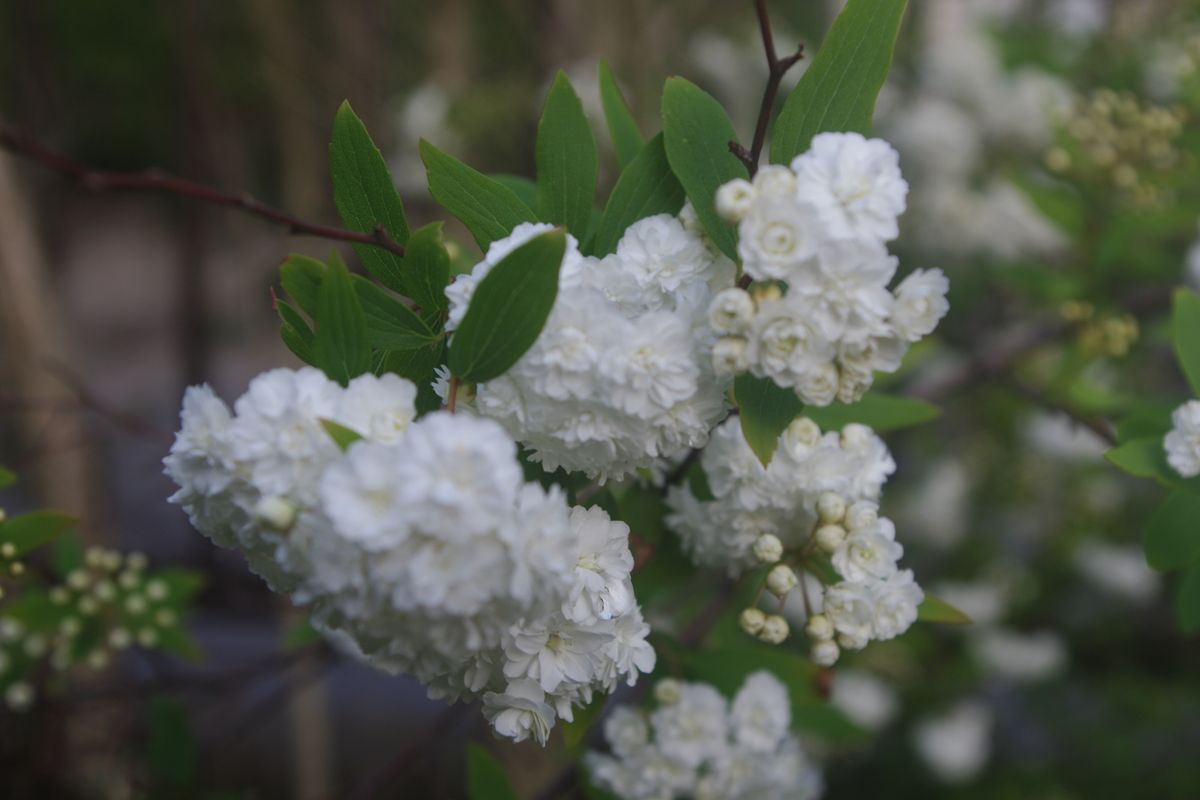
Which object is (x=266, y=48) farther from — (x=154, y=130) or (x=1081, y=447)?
(x=154, y=130)

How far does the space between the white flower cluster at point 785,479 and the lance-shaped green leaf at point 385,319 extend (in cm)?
37

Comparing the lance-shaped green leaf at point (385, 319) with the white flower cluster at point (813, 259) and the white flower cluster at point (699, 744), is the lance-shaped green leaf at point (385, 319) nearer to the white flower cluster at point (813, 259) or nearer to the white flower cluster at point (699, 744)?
the white flower cluster at point (813, 259)

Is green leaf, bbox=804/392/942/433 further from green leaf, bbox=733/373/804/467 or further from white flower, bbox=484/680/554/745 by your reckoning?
white flower, bbox=484/680/554/745

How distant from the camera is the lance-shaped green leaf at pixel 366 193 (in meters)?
0.81

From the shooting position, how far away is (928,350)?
2045 millimetres

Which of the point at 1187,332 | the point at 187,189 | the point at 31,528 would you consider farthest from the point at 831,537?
the point at 31,528

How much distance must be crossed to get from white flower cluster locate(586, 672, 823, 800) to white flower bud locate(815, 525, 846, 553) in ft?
1.04

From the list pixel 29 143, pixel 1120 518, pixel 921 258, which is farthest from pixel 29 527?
pixel 1120 518

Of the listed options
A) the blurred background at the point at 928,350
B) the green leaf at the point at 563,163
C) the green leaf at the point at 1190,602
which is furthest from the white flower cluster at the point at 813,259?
the blurred background at the point at 928,350

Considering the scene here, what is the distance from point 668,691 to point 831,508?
0.37 meters

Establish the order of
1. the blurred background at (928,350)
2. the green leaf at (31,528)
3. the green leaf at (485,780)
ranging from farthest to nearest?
the blurred background at (928,350), the green leaf at (485,780), the green leaf at (31,528)

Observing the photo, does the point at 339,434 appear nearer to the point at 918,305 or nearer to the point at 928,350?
the point at 918,305

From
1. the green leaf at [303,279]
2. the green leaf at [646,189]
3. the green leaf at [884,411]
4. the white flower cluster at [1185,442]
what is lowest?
the green leaf at [884,411]

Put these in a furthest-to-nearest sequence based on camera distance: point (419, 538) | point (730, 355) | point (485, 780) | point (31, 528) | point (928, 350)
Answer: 1. point (928, 350)
2. point (485, 780)
3. point (31, 528)
4. point (730, 355)
5. point (419, 538)
